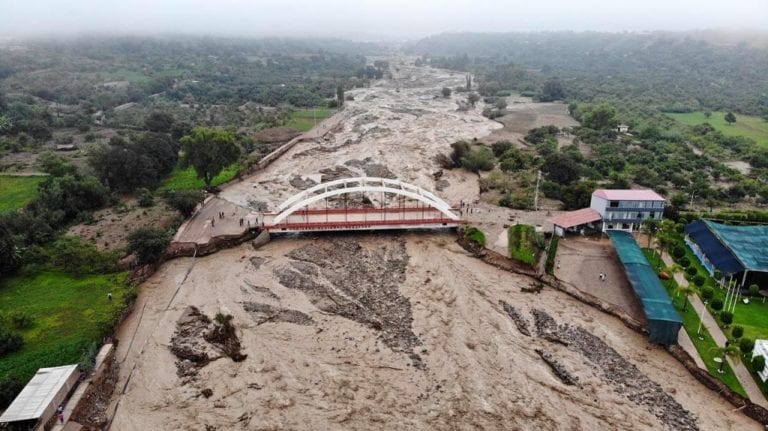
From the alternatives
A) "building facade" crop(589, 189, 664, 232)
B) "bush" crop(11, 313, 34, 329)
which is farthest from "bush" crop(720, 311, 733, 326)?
"bush" crop(11, 313, 34, 329)

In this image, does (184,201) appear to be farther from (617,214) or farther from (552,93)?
(552,93)

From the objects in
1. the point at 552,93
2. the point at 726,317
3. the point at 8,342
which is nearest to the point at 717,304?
the point at 726,317

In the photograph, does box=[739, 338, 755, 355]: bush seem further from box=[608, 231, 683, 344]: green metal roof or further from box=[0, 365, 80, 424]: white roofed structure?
box=[0, 365, 80, 424]: white roofed structure

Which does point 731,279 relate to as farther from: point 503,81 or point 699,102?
point 503,81

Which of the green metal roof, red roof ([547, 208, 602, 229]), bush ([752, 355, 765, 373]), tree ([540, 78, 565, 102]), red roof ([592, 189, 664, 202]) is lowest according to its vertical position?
A: bush ([752, 355, 765, 373])

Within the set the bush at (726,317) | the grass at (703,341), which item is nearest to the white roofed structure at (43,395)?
the grass at (703,341)

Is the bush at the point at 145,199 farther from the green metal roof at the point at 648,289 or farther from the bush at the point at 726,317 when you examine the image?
the bush at the point at 726,317
